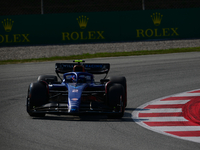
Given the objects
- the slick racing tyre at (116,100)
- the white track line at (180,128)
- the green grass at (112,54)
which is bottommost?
the white track line at (180,128)

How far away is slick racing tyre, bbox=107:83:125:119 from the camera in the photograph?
7719 millimetres

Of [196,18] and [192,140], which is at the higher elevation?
[196,18]

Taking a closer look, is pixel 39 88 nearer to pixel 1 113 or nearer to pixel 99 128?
pixel 1 113

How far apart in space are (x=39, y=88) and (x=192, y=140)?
336 centimetres

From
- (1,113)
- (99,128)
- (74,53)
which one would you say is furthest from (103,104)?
(74,53)

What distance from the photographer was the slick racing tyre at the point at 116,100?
7719 millimetres

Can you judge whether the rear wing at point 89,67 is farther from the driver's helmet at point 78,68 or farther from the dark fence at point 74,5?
the dark fence at point 74,5

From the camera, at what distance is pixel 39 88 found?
26.2 ft

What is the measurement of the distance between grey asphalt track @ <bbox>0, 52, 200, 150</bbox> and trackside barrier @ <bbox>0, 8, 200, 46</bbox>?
8.23m

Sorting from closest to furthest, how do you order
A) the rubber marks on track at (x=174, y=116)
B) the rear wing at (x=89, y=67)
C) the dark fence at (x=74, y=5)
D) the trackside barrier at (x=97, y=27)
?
the rubber marks on track at (x=174, y=116), the rear wing at (x=89, y=67), the trackside barrier at (x=97, y=27), the dark fence at (x=74, y=5)

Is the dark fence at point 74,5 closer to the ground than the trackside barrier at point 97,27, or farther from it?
farther from it

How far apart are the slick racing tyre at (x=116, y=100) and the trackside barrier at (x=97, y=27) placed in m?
14.6

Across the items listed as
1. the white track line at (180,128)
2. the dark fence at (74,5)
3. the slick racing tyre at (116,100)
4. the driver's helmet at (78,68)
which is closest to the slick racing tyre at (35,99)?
the slick racing tyre at (116,100)

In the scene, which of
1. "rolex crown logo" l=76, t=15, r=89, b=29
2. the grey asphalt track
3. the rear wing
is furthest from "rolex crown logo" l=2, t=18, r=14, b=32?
the rear wing
